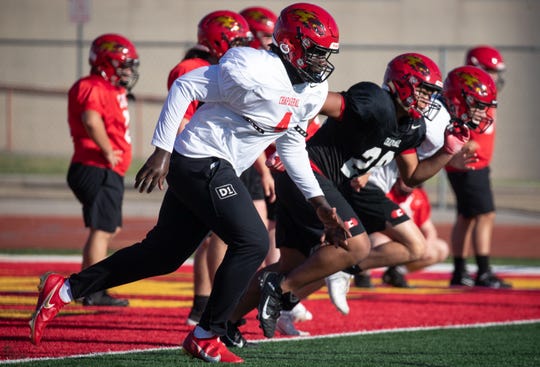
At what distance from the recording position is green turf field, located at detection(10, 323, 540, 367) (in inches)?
217

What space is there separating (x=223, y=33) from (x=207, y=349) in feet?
9.05

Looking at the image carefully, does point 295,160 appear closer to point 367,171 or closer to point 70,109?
point 367,171

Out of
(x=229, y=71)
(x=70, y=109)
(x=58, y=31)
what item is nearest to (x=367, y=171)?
(x=229, y=71)

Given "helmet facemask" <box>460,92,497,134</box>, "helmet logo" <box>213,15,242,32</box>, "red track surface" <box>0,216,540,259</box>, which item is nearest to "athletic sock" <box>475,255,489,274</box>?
"helmet facemask" <box>460,92,497,134</box>

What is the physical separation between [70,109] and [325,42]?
10.8ft

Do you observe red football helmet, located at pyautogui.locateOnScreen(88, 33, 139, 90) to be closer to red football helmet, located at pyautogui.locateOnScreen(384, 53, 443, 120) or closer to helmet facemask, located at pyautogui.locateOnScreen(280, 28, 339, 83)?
red football helmet, located at pyautogui.locateOnScreen(384, 53, 443, 120)

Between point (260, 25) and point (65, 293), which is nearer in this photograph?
point (65, 293)

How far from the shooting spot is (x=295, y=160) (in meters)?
5.57

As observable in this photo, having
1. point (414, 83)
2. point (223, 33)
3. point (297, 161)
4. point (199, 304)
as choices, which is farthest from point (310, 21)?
point (199, 304)

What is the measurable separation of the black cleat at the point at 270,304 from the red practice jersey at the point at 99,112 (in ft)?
8.09

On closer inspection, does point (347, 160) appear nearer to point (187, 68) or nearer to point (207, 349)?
point (187, 68)

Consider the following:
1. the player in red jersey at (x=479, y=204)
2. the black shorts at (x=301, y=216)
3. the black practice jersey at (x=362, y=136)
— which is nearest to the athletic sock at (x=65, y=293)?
the black shorts at (x=301, y=216)

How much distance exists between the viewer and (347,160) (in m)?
6.46

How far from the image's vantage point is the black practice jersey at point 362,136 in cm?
599
